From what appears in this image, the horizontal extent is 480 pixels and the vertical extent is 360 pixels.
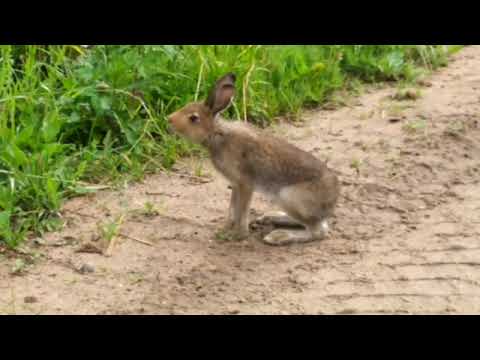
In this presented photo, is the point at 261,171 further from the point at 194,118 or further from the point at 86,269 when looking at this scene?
the point at 86,269

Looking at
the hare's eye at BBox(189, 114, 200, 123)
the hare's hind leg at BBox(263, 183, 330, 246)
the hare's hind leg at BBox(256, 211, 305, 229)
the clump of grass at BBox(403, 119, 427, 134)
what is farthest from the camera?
the clump of grass at BBox(403, 119, 427, 134)

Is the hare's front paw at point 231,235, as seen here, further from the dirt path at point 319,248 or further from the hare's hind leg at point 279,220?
the hare's hind leg at point 279,220

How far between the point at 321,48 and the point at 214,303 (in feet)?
12.7

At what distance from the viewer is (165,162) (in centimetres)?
733

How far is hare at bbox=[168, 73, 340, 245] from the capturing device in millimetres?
6410

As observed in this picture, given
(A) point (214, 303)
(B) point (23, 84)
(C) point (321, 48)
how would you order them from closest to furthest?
1. (A) point (214, 303)
2. (B) point (23, 84)
3. (C) point (321, 48)

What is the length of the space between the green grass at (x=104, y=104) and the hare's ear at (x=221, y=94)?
3.06 ft

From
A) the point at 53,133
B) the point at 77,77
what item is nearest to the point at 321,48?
the point at 77,77

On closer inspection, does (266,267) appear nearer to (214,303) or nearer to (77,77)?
(214,303)

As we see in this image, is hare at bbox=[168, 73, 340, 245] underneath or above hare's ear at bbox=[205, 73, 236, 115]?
underneath

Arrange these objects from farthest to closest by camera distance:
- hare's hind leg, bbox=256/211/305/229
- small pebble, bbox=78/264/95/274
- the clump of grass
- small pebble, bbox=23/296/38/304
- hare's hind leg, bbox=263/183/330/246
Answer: the clump of grass < hare's hind leg, bbox=256/211/305/229 < hare's hind leg, bbox=263/183/330/246 < small pebble, bbox=78/264/95/274 < small pebble, bbox=23/296/38/304

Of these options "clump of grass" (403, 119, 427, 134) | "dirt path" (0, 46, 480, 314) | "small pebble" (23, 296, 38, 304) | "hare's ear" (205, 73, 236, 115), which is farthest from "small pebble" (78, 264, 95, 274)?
"clump of grass" (403, 119, 427, 134)

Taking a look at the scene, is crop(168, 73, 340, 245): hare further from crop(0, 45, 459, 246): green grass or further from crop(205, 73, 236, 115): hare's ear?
crop(0, 45, 459, 246): green grass

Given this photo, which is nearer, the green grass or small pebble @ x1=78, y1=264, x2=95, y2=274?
small pebble @ x1=78, y1=264, x2=95, y2=274
